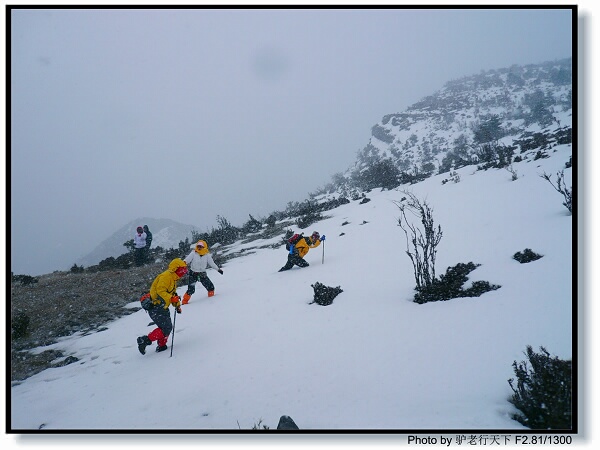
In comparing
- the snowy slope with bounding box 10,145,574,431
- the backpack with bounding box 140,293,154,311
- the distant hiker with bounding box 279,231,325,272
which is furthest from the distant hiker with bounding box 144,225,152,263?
the backpack with bounding box 140,293,154,311

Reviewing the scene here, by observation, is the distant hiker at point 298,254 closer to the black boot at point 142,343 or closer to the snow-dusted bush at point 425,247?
the snow-dusted bush at point 425,247

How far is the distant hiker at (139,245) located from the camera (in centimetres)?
1187

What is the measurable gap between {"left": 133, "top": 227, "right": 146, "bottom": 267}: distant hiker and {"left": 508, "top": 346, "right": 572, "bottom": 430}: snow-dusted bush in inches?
481

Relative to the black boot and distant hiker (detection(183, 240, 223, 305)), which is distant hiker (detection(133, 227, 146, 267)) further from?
the black boot

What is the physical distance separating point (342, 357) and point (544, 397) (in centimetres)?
175

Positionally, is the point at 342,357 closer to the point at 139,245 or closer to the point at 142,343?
the point at 142,343

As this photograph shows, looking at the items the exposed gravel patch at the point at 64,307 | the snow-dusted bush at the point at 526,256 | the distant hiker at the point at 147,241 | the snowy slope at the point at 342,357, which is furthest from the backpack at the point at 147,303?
the distant hiker at the point at 147,241

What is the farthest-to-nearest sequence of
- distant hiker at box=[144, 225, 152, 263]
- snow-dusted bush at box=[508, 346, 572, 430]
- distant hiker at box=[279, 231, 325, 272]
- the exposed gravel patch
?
distant hiker at box=[144, 225, 152, 263] → distant hiker at box=[279, 231, 325, 272] → the exposed gravel patch → snow-dusted bush at box=[508, 346, 572, 430]

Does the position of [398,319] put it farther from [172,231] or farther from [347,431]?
[172,231]

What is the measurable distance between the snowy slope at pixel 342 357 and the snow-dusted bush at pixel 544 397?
0.12 m

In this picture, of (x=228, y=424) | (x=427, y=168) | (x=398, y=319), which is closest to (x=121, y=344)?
(x=228, y=424)

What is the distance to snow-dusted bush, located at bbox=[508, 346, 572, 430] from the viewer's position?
2.26m

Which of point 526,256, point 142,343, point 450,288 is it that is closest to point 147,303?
point 142,343

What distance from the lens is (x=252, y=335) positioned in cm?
429
